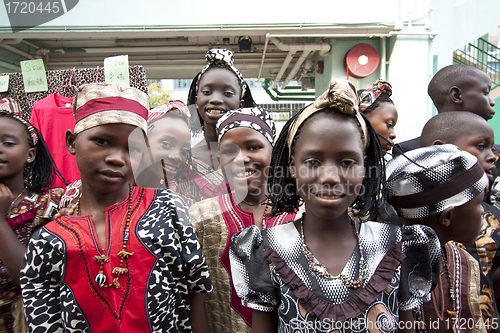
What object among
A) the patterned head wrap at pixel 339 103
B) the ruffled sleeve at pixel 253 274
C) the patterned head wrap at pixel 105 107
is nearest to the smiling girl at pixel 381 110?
the patterned head wrap at pixel 339 103

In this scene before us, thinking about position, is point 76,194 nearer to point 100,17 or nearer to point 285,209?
point 285,209

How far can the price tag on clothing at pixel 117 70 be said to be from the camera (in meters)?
2.46

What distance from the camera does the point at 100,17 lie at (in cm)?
529

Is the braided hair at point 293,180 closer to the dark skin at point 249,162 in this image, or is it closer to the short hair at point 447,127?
the dark skin at point 249,162

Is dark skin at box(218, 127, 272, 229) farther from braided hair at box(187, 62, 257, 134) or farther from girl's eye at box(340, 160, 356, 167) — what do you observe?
braided hair at box(187, 62, 257, 134)

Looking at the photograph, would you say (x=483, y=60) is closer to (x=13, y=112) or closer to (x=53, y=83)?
(x=53, y=83)

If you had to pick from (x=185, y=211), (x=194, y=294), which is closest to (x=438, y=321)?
(x=194, y=294)

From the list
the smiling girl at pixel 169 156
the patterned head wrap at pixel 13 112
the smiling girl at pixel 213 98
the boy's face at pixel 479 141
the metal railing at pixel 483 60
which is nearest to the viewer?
the patterned head wrap at pixel 13 112

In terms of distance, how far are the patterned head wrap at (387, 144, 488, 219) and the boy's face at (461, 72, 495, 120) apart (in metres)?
1.61

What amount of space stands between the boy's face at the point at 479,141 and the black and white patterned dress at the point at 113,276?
1.61 meters

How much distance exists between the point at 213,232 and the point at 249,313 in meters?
0.42

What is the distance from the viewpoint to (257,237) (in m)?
1.33

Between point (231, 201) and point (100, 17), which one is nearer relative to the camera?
point (231, 201)

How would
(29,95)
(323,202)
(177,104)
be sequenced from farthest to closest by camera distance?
(29,95)
(177,104)
(323,202)
